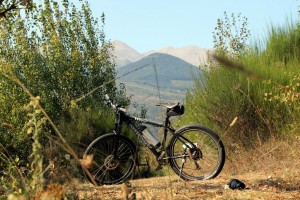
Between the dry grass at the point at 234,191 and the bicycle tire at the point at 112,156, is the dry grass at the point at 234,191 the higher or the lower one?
the lower one

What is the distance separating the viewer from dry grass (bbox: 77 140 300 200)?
16.7 feet

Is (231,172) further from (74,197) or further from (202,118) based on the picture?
(74,197)

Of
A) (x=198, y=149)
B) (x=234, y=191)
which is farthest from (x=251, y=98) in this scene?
(x=234, y=191)

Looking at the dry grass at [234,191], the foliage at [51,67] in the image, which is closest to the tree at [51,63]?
the foliage at [51,67]

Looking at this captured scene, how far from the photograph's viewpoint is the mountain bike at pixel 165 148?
6.87 m

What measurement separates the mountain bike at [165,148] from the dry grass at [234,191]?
0.24 metres

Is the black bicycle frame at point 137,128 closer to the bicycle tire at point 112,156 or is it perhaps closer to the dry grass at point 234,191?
the bicycle tire at point 112,156

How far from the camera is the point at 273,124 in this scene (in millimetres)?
10938

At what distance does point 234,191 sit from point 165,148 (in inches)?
65.1

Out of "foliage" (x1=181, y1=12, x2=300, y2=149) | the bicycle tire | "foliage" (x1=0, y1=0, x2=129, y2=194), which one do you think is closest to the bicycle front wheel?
the bicycle tire

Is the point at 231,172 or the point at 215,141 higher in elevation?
the point at 215,141

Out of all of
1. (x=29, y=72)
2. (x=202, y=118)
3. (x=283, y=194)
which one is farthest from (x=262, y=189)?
(x=29, y=72)

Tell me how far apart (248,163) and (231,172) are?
54cm

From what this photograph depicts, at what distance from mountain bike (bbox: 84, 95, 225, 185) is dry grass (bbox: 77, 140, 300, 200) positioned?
9.6 inches
